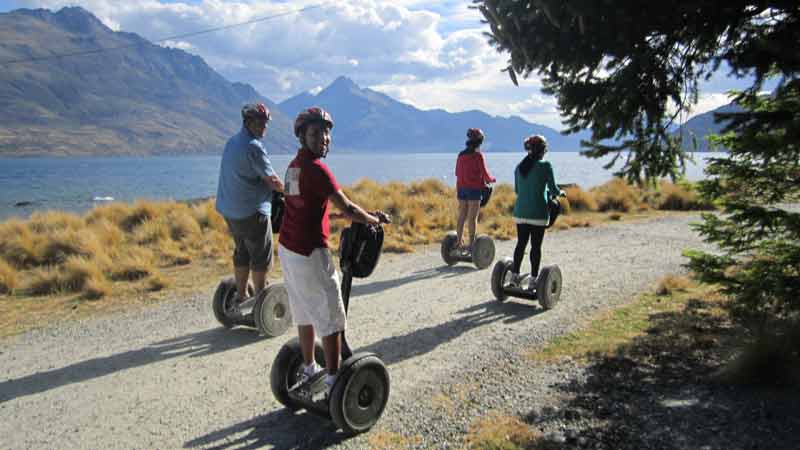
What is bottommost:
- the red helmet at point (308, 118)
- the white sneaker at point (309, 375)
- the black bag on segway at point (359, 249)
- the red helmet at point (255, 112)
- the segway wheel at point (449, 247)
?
the white sneaker at point (309, 375)

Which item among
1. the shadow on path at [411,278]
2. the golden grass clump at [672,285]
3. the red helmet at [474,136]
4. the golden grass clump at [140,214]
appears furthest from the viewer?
the golden grass clump at [140,214]

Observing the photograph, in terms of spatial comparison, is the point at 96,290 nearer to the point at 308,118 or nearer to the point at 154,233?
the point at 154,233

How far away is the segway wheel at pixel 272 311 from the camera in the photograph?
6.02 m

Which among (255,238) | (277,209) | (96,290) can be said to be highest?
(277,209)

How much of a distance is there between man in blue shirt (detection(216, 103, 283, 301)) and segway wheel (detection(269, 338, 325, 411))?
6.01 feet

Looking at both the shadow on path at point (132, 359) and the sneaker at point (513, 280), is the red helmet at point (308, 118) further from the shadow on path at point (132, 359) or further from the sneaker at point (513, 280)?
the sneaker at point (513, 280)

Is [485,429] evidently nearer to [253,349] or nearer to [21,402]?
[253,349]

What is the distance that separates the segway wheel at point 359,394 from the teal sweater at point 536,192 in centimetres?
375

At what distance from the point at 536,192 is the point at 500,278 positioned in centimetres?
133

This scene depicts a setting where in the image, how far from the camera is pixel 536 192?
23.0ft

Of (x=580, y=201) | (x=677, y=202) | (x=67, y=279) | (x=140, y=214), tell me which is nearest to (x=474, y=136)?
(x=67, y=279)

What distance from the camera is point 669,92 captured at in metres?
4.18

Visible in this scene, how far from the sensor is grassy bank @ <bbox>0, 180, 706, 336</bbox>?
8.30 m

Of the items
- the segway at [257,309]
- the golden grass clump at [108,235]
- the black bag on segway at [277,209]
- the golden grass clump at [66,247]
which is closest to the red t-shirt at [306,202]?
the black bag on segway at [277,209]
